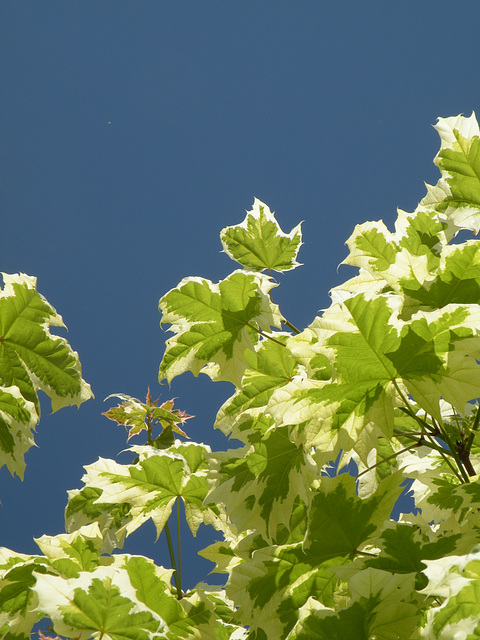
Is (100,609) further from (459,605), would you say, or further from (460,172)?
(460,172)

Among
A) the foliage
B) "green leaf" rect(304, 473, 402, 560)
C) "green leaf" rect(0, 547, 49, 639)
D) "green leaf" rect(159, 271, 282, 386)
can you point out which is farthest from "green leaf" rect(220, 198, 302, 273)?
"green leaf" rect(0, 547, 49, 639)

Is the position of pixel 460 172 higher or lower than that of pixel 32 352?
higher

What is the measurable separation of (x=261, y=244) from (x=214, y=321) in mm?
280

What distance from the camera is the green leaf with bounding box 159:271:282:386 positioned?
2.76ft

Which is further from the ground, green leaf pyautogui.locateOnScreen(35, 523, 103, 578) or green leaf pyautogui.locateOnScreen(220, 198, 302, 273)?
green leaf pyautogui.locateOnScreen(220, 198, 302, 273)

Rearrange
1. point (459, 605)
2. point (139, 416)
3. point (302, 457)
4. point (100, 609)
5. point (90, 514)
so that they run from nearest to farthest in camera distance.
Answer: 1. point (459, 605)
2. point (100, 609)
3. point (302, 457)
4. point (90, 514)
5. point (139, 416)

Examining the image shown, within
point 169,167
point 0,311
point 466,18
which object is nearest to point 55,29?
point 169,167

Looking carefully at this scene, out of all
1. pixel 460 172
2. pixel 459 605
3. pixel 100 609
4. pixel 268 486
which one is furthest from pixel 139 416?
pixel 459 605

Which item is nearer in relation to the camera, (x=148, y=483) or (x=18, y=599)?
(x=18, y=599)

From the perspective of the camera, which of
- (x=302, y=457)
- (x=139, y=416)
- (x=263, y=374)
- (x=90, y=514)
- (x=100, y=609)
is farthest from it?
(x=139, y=416)

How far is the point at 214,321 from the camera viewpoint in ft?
2.92

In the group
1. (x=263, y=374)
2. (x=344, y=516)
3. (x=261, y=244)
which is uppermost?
(x=261, y=244)

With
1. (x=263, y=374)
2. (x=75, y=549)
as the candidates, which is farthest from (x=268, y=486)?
(x=75, y=549)

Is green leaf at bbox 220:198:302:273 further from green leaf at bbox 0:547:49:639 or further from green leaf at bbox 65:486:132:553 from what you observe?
green leaf at bbox 0:547:49:639
